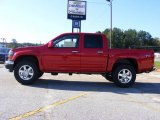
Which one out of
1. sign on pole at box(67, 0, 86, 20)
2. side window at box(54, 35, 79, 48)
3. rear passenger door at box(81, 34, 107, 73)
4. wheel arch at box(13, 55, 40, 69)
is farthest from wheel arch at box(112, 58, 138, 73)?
sign on pole at box(67, 0, 86, 20)

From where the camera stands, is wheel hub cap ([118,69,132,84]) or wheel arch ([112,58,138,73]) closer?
wheel hub cap ([118,69,132,84])

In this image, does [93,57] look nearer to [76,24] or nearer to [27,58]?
[27,58]

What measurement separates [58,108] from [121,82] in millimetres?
4963

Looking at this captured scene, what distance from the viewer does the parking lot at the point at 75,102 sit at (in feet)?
24.5

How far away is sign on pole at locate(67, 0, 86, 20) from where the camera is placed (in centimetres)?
3556

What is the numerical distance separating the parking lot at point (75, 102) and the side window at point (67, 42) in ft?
4.65

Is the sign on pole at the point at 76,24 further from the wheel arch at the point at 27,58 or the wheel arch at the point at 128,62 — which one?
the wheel arch at the point at 27,58

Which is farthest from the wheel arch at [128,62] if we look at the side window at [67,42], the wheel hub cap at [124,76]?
the side window at [67,42]

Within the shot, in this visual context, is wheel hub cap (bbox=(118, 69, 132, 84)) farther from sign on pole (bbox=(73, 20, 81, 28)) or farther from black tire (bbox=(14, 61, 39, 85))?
sign on pole (bbox=(73, 20, 81, 28))

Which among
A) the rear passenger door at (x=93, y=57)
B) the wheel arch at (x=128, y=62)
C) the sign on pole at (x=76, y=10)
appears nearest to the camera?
the rear passenger door at (x=93, y=57)

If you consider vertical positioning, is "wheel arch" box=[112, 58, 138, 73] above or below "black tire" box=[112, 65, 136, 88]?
above

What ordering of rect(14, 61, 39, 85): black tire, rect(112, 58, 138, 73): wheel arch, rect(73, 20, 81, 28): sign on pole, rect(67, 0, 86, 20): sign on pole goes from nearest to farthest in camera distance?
rect(14, 61, 39, 85): black tire → rect(112, 58, 138, 73): wheel arch → rect(73, 20, 81, 28): sign on pole → rect(67, 0, 86, 20): sign on pole

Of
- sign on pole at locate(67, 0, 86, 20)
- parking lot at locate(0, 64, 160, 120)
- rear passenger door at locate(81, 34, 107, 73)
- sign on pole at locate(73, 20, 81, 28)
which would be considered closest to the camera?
parking lot at locate(0, 64, 160, 120)

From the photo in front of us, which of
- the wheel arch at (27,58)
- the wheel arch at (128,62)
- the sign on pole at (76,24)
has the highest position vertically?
the sign on pole at (76,24)
